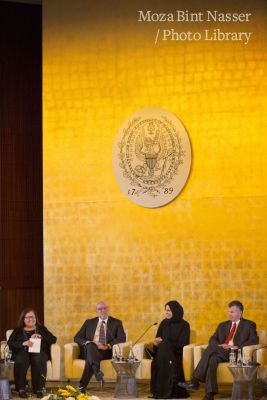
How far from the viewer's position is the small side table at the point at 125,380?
9617 millimetres

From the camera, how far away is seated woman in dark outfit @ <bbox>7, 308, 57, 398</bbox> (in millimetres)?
9922

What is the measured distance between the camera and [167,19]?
1123 cm

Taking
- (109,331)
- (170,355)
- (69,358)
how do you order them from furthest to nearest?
(109,331)
(69,358)
(170,355)

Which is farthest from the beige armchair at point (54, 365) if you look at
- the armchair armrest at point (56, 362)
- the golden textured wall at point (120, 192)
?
the golden textured wall at point (120, 192)

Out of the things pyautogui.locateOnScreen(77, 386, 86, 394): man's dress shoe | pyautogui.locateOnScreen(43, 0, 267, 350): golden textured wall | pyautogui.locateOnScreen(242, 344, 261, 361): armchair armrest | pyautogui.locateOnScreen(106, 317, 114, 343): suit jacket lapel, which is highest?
pyautogui.locateOnScreen(43, 0, 267, 350): golden textured wall

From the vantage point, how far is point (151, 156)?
1131 centimetres

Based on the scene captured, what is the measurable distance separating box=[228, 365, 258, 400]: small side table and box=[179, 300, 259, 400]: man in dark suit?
26 centimetres

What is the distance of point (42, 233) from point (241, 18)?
12.3 ft

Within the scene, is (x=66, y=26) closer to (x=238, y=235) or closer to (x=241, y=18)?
(x=241, y=18)

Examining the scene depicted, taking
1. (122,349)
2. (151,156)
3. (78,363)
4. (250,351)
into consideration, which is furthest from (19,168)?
(250,351)

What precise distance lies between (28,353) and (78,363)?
1.82ft

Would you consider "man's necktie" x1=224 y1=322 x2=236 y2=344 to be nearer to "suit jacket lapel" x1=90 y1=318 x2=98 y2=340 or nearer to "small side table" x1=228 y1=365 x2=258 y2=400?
"small side table" x1=228 y1=365 x2=258 y2=400

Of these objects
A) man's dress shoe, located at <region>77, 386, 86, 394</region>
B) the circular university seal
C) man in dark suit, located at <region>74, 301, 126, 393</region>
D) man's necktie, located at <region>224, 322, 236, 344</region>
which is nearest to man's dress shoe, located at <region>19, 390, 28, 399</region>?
man's dress shoe, located at <region>77, 386, 86, 394</region>

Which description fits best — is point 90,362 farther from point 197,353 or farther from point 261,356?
point 261,356
